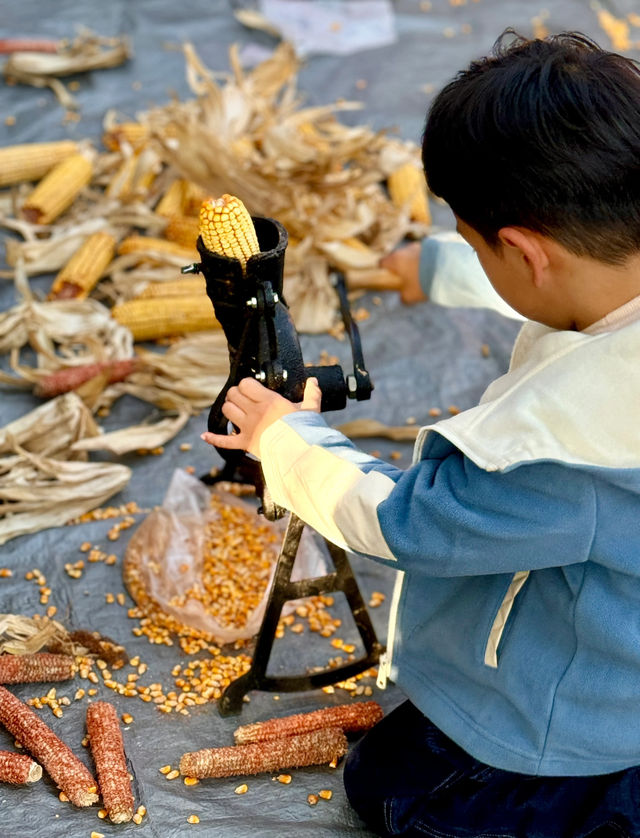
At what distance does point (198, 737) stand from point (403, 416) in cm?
126

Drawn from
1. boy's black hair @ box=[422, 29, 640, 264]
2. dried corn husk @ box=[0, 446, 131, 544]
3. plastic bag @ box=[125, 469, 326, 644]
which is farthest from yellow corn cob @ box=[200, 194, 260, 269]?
dried corn husk @ box=[0, 446, 131, 544]

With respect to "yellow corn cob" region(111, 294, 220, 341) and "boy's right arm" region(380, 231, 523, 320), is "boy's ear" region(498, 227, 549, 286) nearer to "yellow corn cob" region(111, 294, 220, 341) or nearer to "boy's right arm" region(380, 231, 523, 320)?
"boy's right arm" region(380, 231, 523, 320)

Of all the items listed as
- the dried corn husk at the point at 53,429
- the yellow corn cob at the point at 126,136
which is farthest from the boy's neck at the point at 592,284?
the yellow corn cob at the point at 126,136

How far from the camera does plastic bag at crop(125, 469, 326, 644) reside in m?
2.02

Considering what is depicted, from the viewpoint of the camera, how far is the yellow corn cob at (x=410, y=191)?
356cm

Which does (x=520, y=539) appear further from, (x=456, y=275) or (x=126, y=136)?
(x=126, y=136)

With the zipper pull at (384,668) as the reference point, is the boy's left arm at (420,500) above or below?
above

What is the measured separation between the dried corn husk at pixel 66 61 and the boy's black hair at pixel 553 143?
3184mm

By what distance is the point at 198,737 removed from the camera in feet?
5.89

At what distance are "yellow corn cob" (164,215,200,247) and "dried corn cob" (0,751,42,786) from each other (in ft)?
6.75

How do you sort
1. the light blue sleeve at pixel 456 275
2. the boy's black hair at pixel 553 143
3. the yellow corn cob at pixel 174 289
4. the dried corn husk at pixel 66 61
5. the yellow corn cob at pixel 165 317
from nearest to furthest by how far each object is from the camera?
the boy's black hair at pixel 553 143 → the light blue sleeve at pixel 456 275 → the yellow corn cob at pixel 165 317 → the yellow corn cob at pixel 174 289 → the dried corn husk at pixel 66 61

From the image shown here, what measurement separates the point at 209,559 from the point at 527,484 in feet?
3.47

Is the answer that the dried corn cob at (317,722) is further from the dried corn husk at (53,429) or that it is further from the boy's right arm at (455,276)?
the dried corn husk at (53,429)

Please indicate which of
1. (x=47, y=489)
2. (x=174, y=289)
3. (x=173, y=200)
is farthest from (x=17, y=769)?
(x=173, y=200)
